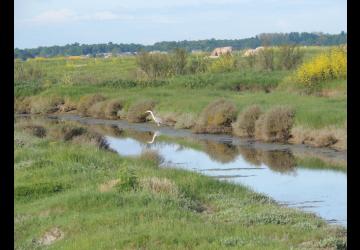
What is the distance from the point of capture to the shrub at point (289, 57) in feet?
179

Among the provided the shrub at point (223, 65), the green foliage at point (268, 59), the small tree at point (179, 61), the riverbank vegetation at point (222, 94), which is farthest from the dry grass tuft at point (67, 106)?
the green foliage at point (268, 59)

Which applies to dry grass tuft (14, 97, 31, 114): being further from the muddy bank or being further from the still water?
the still water

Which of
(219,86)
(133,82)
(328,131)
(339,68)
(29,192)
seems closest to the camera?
(29,192)

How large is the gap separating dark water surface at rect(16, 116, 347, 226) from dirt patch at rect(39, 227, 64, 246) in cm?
559

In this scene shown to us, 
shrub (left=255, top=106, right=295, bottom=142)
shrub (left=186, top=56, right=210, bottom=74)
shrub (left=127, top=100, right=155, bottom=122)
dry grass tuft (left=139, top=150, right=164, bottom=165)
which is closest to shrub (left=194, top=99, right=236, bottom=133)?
shrub (left=255, top=106, right=295, bottom=142)

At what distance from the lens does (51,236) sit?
→ 11.1 meters

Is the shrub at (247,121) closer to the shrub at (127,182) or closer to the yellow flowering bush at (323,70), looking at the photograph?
the yellow flowering bush at (323,70)

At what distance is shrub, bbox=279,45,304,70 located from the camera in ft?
179

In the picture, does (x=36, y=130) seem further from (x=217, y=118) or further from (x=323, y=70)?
(x=323, y=70)

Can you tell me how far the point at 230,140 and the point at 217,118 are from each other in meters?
3.39

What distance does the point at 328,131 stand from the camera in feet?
87.9

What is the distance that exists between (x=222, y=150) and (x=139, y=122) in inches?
505
